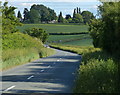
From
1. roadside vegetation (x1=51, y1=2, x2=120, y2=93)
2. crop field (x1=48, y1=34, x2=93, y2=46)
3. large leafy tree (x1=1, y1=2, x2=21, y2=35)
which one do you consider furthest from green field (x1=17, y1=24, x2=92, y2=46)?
roadside vegetation (x1=51, y1=2, x2=120, y2=93)

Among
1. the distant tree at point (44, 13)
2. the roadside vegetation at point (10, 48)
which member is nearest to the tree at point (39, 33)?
the distant tree at point (44, 13)

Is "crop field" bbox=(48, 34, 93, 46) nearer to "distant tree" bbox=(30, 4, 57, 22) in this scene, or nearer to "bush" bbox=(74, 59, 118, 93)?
"distant tree" bbox=(30, 4, 57, 22)

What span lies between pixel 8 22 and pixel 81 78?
33.0 meters

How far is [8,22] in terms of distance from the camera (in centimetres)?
4616

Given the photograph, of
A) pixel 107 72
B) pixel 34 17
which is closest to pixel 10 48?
pixel 107 72

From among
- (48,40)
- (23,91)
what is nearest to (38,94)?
(23,91)

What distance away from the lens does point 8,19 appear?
47.1 metres

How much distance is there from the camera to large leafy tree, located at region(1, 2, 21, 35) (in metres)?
43.8

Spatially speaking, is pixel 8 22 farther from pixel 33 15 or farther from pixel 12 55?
pixel 33 15

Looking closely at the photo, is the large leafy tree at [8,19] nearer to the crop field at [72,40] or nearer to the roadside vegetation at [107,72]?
the roadside vegetation at [107,72]

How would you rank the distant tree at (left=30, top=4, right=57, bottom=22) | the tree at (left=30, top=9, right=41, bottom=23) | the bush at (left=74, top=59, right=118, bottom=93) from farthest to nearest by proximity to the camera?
the distant tree at (left=30, top=4, right=57, bottom=22) < the tree at (left=30, top=9, right=41, bottom=23) < the bush at (left=74, top=59, right=118, bottom=93)

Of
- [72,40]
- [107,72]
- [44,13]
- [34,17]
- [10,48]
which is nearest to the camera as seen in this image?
[107,72]

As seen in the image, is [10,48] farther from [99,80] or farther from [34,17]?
[34,17]

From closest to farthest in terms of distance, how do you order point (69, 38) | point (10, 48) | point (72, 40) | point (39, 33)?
1. point (10, 48)
2. point (72, 40)
3. point (69, 38)
4. point (39, 33)
